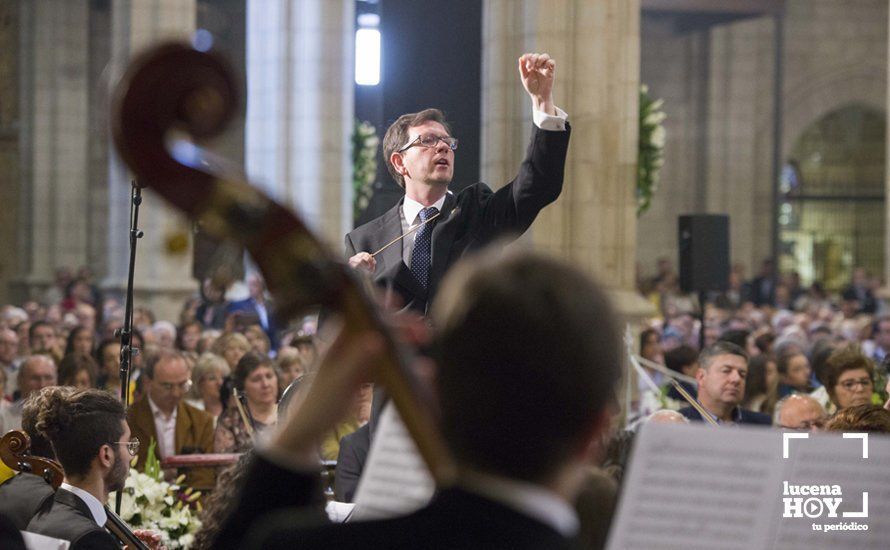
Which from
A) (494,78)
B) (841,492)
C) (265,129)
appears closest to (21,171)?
(265,129)

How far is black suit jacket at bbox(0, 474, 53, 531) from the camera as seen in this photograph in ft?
12.8

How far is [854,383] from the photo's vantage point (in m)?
6.86

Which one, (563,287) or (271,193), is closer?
(563,287)

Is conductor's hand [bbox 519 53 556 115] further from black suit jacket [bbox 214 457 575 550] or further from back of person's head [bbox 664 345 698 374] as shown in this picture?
back of person's head [bbox 664 345 698 374]

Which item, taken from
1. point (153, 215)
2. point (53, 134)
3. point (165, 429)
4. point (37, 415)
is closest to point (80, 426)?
point (37, 415)

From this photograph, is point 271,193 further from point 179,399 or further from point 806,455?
point 179,399

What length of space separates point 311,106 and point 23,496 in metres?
10.2

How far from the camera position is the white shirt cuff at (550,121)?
4.22 m

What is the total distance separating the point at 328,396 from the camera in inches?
66.9

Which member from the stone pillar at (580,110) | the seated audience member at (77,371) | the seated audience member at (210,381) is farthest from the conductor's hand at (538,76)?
the stone pillar at (580,110)

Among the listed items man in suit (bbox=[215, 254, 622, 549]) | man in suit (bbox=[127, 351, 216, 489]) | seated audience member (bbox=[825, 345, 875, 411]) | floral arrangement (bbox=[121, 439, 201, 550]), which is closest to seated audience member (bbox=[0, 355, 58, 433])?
man in suit (bbox=[127, 351, 216, 489])

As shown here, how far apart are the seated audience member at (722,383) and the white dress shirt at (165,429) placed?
106 inches

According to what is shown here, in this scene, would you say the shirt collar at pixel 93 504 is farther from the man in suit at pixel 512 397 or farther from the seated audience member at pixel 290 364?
the seated audience member at pixel 290 364

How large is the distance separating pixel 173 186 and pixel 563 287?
18.6 inches
